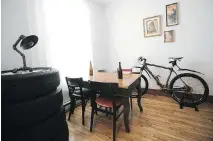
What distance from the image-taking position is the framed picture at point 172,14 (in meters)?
2.85

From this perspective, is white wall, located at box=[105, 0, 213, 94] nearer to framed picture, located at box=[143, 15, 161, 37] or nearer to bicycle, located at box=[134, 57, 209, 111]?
framed picture, located at box=[143, 15, 161, 37]

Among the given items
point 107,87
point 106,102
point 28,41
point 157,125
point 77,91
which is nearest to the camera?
point 28,41

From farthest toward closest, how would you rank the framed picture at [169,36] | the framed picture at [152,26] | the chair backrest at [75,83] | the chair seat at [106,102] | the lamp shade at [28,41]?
the framed picture at [152,26], the framed picture at [169,36], the chair backrest at [75,83], the chair seat at [106,102], the lamp shade at [28,41]

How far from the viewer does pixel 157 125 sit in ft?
6.57

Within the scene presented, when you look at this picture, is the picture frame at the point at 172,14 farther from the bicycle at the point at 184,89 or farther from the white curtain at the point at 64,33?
the white curtain at the point at 64,33

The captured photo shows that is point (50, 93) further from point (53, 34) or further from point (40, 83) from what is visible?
point (53, 34)

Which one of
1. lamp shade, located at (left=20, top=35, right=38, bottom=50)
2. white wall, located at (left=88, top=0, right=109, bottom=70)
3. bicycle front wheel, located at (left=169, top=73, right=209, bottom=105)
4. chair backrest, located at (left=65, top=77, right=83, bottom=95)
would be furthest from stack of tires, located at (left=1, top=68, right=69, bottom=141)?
bicycle front wheel, located at (left=169, top=73, right=209, bottom=105)

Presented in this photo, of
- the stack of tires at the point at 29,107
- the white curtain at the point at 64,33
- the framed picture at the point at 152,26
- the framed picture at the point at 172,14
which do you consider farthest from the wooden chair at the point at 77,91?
the framed picture at the point at 172,14

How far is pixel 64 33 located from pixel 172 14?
2444mm

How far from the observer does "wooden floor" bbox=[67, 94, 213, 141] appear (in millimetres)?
1750

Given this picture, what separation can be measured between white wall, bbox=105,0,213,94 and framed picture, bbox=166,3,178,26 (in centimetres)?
8

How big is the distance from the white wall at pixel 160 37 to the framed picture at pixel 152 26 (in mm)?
90

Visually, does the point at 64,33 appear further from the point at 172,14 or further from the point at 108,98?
the point at 172,14

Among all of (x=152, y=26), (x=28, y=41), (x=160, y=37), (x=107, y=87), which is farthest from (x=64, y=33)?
(x=160, y=37)
